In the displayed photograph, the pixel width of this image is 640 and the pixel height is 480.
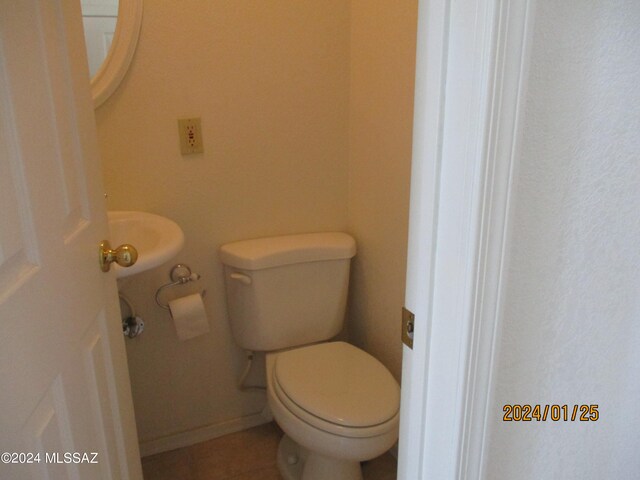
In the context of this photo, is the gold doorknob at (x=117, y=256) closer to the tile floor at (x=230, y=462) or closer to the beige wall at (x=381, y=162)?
the beige wall at (x=381, y=162)

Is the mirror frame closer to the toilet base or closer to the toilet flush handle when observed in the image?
the toilet flush handle

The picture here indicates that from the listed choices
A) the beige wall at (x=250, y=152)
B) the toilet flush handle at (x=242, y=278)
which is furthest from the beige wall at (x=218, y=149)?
the toilet flush handle at (x=242, y=278)

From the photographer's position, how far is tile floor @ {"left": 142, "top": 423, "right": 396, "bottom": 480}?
1.73 meters

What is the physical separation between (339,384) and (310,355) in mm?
181

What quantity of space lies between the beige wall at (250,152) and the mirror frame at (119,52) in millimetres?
29

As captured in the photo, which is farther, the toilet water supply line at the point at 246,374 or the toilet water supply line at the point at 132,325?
the toilet water supply line at the point at 246,374

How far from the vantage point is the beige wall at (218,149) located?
1.52 m

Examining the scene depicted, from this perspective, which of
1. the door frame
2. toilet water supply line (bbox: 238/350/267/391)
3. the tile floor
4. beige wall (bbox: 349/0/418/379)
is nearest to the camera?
the door frame

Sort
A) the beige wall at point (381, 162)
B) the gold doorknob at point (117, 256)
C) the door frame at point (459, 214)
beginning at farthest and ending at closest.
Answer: the beige wall at point (381, 162)
the gold doorknob at point (117, 256)
the door frame at point (459, 214)

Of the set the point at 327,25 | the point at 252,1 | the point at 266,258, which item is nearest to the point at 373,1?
the point at 327,25

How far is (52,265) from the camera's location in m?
0.74

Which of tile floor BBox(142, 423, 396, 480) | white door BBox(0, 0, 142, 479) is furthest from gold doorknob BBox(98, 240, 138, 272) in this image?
tile floor BBox(142, 423, 396, 480)
